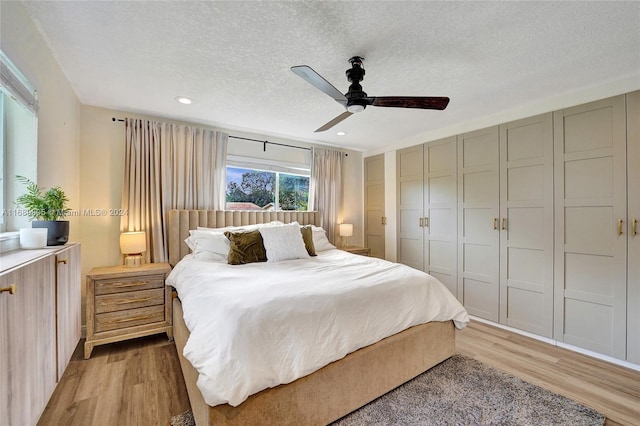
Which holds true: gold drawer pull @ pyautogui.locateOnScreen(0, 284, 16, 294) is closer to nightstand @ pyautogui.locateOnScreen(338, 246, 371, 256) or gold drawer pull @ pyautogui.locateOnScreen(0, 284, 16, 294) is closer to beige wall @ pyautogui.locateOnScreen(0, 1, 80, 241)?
beige wall @ pyautogui.locateOnScreen(0, 1, 80, 241)

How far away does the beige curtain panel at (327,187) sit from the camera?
443 centimetres

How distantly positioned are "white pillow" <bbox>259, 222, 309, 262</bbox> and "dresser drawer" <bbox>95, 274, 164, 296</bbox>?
3.68 feet

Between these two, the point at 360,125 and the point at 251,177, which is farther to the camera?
the point at 251,177

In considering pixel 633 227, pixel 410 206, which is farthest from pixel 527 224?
pixel 410 206

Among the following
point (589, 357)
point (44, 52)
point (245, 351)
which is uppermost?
point (44, 52)

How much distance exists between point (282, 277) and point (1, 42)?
1997 mm

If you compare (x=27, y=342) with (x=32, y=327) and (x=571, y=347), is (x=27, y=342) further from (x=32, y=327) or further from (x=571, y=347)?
(x=571, y=347)

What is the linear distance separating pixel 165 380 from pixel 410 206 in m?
3.61

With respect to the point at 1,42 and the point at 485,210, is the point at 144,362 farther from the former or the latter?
the point at 485,210

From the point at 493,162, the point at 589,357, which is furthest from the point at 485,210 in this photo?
the point at 589,357

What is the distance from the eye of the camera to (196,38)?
1836 millimetres

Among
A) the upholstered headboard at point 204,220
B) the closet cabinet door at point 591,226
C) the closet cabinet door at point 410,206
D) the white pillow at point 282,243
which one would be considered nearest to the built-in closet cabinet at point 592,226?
the closet cabinet door at point 591,226

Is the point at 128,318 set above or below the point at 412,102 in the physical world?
below

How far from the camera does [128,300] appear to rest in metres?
2.62
